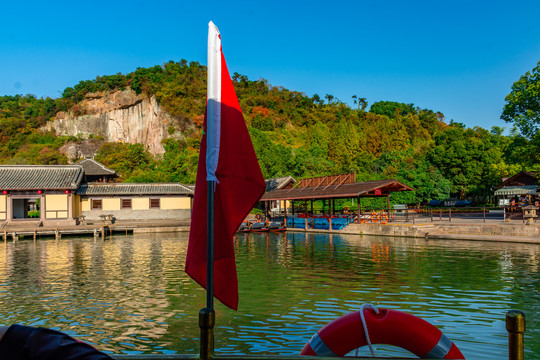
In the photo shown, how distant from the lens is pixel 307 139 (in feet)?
243

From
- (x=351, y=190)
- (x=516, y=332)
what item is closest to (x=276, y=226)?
(x=351, y=190)

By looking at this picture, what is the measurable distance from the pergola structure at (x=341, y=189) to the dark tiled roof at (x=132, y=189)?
9.01m

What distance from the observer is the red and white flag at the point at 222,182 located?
3.58 meters

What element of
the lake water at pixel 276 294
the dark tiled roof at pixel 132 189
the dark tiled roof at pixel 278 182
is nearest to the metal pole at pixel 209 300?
the lake water at pixel 276 294

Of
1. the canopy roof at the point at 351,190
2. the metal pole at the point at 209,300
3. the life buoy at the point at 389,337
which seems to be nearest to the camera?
the metal pole at the point at 209,300

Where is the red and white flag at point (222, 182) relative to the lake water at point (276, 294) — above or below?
above

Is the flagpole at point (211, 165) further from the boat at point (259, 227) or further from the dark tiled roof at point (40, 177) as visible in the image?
the dark tiled roof at point (40, 177)

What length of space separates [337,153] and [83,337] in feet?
197

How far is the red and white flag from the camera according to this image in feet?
11.7

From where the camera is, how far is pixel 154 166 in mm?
61969

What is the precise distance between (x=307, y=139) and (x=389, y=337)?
7102 cm

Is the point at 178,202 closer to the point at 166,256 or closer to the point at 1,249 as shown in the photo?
the point at 1,249

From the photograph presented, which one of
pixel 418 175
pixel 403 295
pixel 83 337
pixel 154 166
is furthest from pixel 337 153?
pixel 83 337

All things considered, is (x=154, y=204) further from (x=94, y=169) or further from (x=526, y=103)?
(x=526, y=103)
